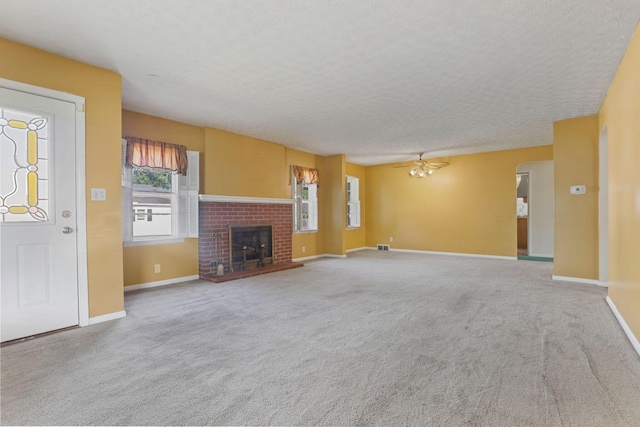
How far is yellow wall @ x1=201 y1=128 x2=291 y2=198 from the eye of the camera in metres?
5.19

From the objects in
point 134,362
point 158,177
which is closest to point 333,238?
point 158,177

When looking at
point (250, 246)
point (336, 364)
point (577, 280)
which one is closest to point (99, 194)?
point (336, 364)

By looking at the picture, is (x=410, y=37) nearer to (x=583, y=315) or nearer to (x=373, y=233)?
(x=583, y=315)

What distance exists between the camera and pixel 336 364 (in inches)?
85.2

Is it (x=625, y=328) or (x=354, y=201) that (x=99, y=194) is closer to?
(x=625, y=328)

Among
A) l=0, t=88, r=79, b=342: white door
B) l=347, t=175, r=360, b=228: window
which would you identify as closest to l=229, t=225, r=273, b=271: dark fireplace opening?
l=0, t=88, r=79, b=342: white door

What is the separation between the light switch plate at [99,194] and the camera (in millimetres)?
2990

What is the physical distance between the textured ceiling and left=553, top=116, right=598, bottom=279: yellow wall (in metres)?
0.32

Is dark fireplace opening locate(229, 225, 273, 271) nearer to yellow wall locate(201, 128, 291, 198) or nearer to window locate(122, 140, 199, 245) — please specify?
yellow wall locate(201, 128, 291, 198)

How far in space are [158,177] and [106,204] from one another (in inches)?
66.6

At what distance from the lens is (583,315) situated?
3152 millimetres

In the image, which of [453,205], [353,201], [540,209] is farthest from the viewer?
[353,201]

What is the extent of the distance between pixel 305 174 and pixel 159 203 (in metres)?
3.26

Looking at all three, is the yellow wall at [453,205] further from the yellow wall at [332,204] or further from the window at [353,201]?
the yellow wall at [332,204]
